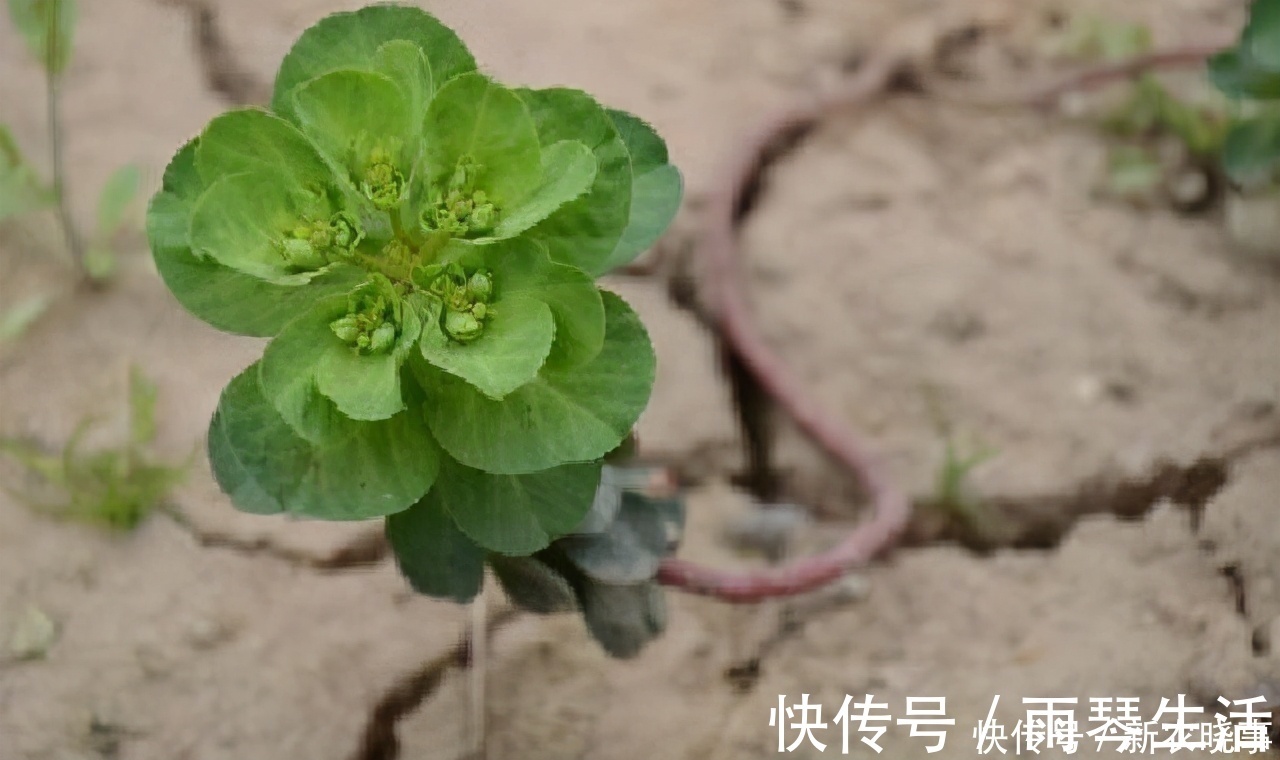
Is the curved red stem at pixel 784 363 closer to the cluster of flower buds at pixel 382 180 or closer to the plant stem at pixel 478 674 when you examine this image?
the plant stem at pixel 478 674

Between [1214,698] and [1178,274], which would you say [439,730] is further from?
[1178,274]

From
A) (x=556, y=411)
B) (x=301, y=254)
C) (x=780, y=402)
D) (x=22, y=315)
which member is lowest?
(x=556, y=411)

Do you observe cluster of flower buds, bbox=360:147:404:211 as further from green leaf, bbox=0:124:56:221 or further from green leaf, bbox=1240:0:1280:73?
green leaf, bbox=1240:0:1280:73

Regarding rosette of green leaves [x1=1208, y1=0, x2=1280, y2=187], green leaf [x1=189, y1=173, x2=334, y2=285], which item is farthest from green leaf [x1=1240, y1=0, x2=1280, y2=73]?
green leaf [x1=189, y1=173, x2=334, y2=285]

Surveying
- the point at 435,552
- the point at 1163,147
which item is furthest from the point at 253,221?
the point at 1163,147

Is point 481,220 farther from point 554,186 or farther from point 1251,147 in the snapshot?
point 1251,147

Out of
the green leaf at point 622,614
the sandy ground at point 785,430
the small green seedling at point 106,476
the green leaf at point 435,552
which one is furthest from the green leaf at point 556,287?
the small green seedling at point 106,476

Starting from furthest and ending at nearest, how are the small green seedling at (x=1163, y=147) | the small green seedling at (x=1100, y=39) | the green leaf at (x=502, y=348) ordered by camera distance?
1. the small green seedling at (x=1100, y=39)
2. the small green seedling at (x=1163, y=147)
3. the green leaf at (x=502, y=348)
